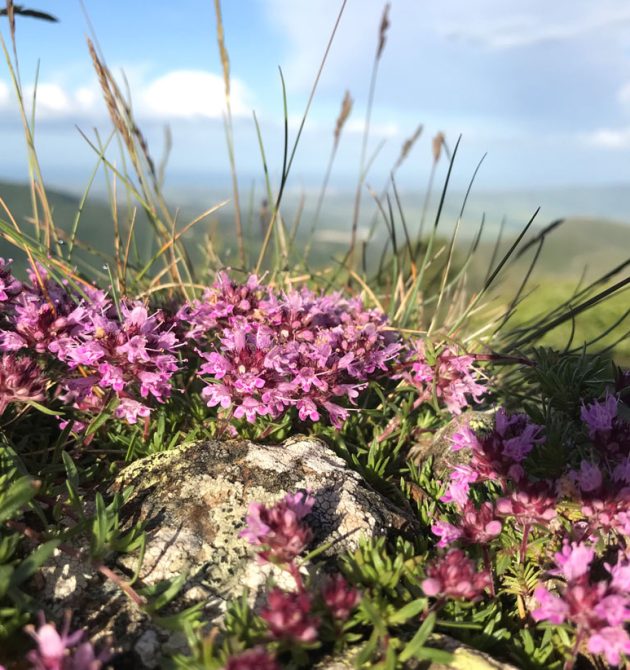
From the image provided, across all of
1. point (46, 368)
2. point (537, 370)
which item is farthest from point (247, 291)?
point (537, 370)

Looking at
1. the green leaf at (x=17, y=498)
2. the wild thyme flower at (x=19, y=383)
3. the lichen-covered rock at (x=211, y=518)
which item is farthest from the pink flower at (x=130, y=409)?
the green leaf at (x=17, y=498)

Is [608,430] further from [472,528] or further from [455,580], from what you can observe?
[455,580]

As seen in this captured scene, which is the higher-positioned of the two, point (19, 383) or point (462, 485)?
point (19, 383)

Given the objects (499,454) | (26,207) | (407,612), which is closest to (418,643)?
(407,612)

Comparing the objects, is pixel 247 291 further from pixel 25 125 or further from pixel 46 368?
pixel 25 125

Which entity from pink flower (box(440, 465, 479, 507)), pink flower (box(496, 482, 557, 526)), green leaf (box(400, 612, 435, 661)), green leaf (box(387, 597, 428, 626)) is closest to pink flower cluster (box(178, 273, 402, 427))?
pink flower (box(440, 465, 479, 507))

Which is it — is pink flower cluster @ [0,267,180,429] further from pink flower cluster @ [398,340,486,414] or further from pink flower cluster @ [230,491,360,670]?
pink flower cluster @ [398,340,486,414]
